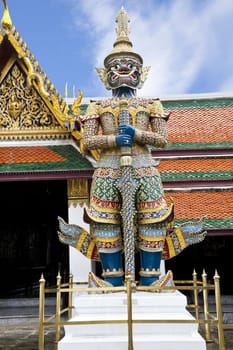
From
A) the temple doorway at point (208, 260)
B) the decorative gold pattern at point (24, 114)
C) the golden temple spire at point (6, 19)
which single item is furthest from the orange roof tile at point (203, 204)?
the golden temple spire at point (6, 19)

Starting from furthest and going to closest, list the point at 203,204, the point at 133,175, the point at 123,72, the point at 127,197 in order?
the point at 203,204 → the point at 123,72 → the point at 133,175 → the point at 127,197

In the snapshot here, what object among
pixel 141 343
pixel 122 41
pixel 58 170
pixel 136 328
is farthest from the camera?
pixel 58 170

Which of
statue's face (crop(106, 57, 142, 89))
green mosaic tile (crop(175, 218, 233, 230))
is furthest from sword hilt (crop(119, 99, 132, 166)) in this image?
green mosaic tile (crop(175, 218, 233, 230))

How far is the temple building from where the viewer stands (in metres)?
7.33

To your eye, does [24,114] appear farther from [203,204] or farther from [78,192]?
[203,204]

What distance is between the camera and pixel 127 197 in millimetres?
4957

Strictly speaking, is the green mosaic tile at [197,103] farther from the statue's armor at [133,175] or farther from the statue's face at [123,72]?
the statue's armor at [133,175]

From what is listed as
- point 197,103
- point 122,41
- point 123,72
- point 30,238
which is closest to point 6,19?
point 122,41

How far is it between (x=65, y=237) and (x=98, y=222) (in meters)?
0.73

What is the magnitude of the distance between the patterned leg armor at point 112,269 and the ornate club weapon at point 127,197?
0.69 feet

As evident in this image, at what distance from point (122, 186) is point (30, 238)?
5.39 m

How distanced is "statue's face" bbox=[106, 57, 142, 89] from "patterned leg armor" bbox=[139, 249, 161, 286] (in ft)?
7.47

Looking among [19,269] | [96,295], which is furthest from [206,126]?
[96,295]

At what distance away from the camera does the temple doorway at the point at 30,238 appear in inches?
376
